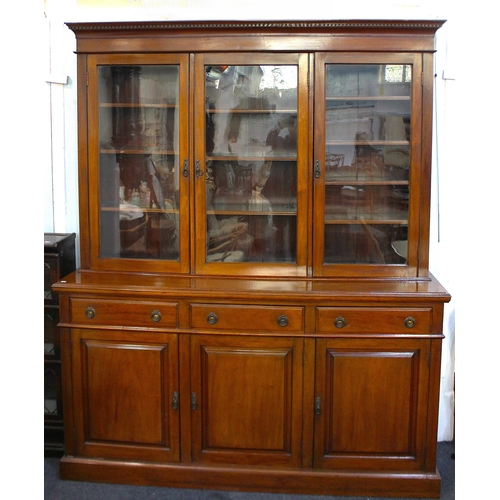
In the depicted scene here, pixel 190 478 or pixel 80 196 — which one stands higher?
pixel 80 196

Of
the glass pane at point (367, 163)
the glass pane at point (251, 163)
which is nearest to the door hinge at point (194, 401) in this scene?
the glass pane at point (251, 163)

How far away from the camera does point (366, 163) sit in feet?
7.77

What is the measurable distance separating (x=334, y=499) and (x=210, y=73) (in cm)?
196

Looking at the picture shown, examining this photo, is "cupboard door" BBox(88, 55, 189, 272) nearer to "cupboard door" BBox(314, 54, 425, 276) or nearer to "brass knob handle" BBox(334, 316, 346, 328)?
"cupboard door" BBox(314, 54, 425, 276)

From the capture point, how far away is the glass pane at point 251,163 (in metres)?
2.34

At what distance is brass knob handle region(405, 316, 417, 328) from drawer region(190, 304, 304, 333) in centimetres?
44

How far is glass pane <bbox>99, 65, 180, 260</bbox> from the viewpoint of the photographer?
7.82 feet

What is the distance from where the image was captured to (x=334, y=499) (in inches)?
88.9

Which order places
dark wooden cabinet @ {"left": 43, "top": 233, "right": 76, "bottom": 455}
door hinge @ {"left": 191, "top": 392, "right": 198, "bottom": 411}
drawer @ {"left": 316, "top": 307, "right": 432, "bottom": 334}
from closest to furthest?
1. drawer @ {"left": 316, "top": 307, "right": 432, "bottom": 334}
2. door hinge @ {"left": 191, "top": 392, "right": 198, "bottom": 411}
3. dark wooden cabinet @ {"left": 43, "top": 233, "right": 76, "bottom": 455}

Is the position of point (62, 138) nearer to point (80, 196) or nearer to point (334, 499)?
point (80, 196)

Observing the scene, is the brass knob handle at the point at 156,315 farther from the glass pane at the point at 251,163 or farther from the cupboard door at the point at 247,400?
the glass pane at the point at 251,163

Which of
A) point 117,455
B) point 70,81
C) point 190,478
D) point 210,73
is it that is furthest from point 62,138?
point 190,478

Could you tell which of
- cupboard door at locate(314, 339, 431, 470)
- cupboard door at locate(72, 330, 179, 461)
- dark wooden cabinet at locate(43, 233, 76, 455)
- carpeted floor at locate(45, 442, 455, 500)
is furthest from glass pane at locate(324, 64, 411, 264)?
dark wooden cabinet at locate(43, 233, 76, 455)
